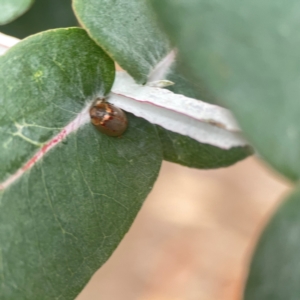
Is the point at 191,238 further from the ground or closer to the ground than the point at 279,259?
closer to the ground

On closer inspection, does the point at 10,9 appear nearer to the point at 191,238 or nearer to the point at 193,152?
the point at 193,152

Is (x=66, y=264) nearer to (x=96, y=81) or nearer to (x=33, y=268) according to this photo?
(x=33, y=268)

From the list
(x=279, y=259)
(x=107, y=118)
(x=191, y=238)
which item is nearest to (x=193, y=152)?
(x=107, y=118)

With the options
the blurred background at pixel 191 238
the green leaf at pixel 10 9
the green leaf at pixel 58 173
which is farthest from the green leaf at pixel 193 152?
the blurred background at pixel 191 238

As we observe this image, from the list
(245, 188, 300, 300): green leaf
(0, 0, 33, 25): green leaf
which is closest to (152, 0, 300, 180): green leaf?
(245, 188, 300, 300): green leaf

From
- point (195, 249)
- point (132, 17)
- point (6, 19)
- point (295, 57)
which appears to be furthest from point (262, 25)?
point (195, 249)

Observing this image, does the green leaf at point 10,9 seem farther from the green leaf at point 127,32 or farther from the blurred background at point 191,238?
the blurred background at point 191,238
